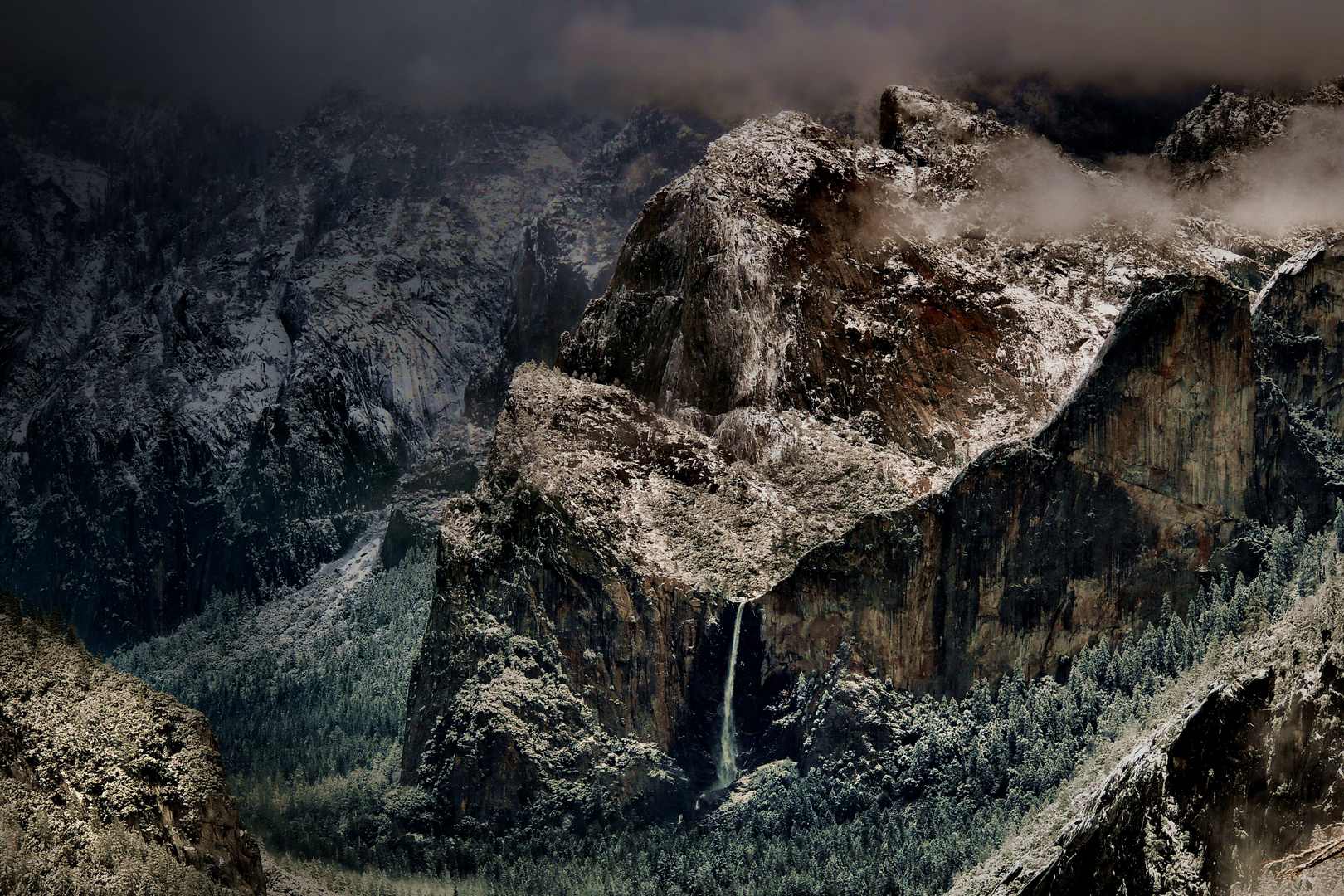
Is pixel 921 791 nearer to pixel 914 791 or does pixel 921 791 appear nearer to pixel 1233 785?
pixel 914 791

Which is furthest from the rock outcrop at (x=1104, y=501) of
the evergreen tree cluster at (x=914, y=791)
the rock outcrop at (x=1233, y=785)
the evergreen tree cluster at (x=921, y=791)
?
the rock outcrop at (x=1233, y=785)

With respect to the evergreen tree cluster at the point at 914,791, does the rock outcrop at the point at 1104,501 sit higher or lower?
higher

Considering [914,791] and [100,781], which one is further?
[914,791]

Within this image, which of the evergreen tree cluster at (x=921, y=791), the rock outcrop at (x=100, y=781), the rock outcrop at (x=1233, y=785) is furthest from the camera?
the evergreen tree cluster at (x=921, y=791)

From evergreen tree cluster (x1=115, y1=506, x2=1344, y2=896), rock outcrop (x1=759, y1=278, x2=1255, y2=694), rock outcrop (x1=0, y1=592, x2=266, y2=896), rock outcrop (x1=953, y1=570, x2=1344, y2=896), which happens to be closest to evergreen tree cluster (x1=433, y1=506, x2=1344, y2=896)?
evergreen tree cluster (x1=115, y1=506, x2=1344, y2=896)

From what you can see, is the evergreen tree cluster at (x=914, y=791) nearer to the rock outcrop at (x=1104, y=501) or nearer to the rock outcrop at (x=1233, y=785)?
the rock outcrop at (x=1104, y=501)

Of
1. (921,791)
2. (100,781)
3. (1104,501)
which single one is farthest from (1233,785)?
(100,781)

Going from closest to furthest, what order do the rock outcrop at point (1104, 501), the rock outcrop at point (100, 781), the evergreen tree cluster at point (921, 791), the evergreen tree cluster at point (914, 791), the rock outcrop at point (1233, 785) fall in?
the rock outcrop at point (1233, 785)
the rock outcrop at point (100, 781)
the evergreen tree cluster at point (921, 791)
the evergreen tree cluster at point (914, 791)
the rock outcrop at point (1104, 501)

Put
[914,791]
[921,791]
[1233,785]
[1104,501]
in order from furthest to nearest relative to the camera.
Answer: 1. [1104,501]
2. [914,791]
3. [921,791]
4. [1233,785]

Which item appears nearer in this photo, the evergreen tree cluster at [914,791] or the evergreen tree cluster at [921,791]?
the evergreen tree cluster at [921,791]
